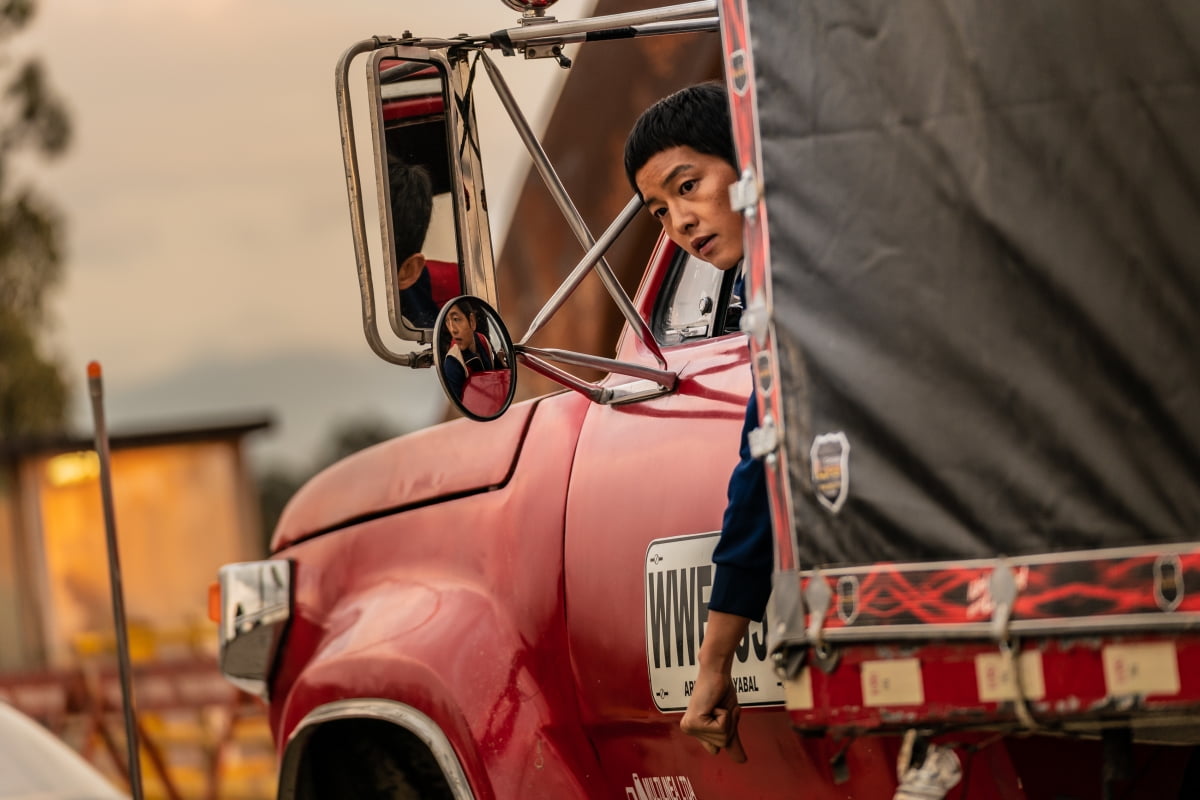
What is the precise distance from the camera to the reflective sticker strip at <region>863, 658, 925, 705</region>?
101 inches

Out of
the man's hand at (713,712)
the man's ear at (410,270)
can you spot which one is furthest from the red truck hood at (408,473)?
the man's hand at (713,712)

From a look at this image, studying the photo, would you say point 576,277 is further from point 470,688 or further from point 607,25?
point 470,688

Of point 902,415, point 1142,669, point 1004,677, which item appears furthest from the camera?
point 902,415

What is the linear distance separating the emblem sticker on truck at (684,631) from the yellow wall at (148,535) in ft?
52.3

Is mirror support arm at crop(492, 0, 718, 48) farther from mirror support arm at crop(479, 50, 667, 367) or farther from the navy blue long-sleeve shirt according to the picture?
the navy blue long-sleeve shirt

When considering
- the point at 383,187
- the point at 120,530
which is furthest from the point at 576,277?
the point at 120,530

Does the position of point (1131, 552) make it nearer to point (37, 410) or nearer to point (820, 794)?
point (820, 794)

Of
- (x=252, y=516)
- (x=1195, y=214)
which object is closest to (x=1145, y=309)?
(x=1195, y=214)

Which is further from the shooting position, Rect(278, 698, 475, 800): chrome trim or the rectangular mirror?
Rect(278, 698, 475, 800): chrome trim

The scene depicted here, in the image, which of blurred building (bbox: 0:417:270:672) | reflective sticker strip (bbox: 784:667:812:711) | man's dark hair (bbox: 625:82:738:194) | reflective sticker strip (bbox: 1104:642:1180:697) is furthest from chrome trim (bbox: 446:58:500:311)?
blurred building (bbox: 0:417:270:672)

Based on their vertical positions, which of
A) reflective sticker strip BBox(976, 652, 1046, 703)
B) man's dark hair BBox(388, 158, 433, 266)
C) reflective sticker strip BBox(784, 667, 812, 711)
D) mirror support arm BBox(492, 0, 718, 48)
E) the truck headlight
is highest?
mirror support arm BBox(492, 0, 718, 48)

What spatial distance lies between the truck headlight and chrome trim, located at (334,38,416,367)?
122 cm

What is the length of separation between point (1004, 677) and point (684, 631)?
998 mm

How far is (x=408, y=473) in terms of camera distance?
14.3 ft
